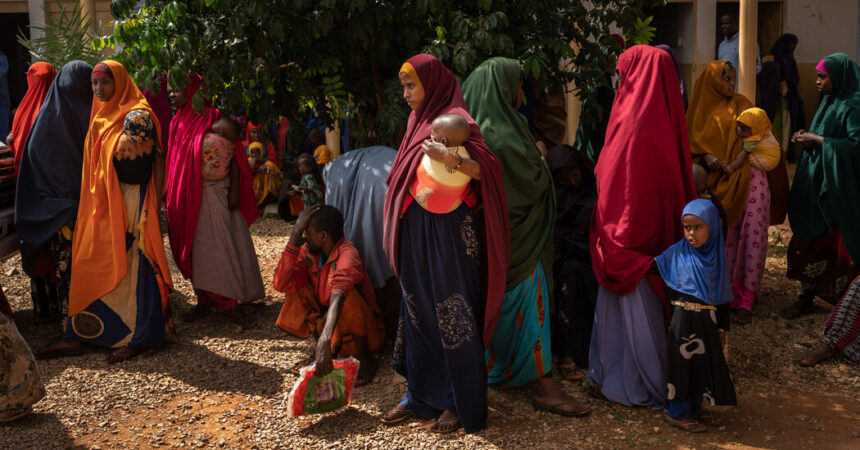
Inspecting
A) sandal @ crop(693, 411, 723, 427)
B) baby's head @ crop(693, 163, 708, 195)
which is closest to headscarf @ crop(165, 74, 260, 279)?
baby's head @ crop(693, 163, 708, 195)

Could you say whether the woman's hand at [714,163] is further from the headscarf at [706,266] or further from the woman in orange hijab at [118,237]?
the woman in orange hijab at [118,237]

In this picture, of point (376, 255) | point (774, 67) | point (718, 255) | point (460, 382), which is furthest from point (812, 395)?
point (774, 67)

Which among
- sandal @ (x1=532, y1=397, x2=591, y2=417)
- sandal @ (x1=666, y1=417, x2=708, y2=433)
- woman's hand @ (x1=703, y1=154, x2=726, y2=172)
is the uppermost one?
woman's hand @ (x1=703, y1=154, x2=726, y2=172)

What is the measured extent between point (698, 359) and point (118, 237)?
11.2 feet

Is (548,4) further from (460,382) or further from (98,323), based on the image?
(98,323)

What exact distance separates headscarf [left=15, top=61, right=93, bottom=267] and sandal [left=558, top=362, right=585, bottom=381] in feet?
10.5

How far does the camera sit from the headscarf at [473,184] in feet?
12.0

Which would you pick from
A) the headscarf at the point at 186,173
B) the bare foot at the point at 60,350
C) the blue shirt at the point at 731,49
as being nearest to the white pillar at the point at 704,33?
the blue shirt at the point at 731,49

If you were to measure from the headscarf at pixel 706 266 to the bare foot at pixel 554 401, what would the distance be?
0.75 m

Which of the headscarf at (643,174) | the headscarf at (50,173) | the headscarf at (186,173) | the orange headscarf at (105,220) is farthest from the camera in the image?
the headscarf at (186,173)

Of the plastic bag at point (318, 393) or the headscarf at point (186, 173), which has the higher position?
the headscarf at point (186, 173)

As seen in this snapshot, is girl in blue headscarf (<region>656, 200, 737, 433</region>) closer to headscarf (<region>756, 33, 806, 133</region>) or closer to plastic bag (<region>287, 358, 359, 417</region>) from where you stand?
plastic bag (<region>287, 358, 359, 417</region>)

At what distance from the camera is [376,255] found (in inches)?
187

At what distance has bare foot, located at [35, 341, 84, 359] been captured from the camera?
5027 millimetres
